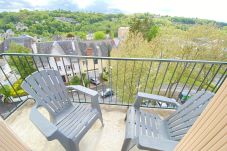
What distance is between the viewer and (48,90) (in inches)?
91.4

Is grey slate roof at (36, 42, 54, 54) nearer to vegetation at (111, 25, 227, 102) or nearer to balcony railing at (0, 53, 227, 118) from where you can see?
balcony railing at (0, 53, 227, 118)

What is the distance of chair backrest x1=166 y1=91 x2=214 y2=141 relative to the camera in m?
1.90

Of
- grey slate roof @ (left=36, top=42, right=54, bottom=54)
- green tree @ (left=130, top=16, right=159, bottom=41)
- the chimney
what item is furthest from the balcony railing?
green tree @ (left=130, top=16, right=159, bottom=41)

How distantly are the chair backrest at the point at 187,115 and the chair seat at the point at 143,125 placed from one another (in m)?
0.12

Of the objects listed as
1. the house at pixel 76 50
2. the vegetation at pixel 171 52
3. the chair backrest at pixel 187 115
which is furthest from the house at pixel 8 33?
the chair backrest at pixel 187 115

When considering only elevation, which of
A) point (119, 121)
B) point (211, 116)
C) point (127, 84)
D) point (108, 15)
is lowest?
point (108, 15)

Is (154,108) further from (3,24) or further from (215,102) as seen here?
(3,24)

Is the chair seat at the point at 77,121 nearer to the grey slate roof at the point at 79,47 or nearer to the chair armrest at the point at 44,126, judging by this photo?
the chair armrest at the point at 44,126

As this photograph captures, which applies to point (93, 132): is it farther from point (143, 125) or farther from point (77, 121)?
point (143, 125)

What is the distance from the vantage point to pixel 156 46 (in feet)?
30.1

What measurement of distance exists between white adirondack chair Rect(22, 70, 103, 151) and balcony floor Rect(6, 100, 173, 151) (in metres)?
0.33

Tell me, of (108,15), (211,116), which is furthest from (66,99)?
(108,15)

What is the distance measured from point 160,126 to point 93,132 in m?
0.99

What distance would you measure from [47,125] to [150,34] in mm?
15249
